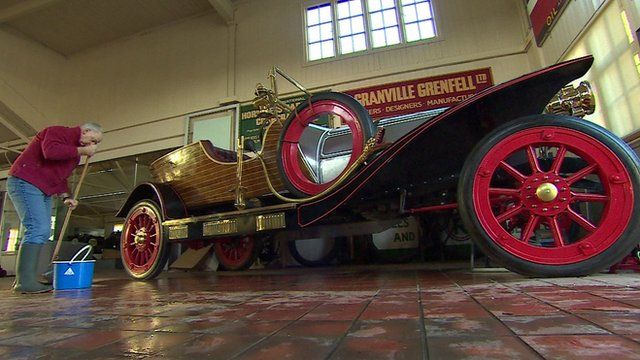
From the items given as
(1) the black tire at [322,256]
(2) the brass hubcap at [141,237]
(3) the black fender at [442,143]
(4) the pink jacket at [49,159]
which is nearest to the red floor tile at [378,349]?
(3) the black fender at [442,143]

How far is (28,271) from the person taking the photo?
2367 mm

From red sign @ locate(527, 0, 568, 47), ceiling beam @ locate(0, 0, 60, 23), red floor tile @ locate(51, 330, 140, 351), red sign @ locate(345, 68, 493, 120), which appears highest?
ceiling beam @ locate(0, 0, 60, 23)

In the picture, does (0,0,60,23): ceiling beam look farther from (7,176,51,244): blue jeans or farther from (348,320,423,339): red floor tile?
(348,320,423,339): red floor tile

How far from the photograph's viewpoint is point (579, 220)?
58.9 inches

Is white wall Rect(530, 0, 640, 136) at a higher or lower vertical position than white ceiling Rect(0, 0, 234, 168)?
lower

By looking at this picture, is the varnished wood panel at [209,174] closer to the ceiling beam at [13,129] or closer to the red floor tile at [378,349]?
the red floor tile at [378,349]

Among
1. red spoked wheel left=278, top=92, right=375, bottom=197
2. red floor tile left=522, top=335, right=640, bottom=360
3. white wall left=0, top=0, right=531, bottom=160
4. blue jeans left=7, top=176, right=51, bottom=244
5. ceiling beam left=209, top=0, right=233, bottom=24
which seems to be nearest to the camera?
red floor tile left=522, top=335, right=640, bottom=360

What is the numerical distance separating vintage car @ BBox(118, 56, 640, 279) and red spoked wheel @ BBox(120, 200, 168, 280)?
13mm

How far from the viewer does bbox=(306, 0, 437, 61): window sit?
20.4 feet

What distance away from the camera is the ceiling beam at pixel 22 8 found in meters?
6.99

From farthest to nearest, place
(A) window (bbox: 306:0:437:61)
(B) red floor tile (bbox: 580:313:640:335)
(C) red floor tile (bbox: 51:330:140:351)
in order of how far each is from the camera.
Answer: (A) window (bbox: 306:0:437:61) → (C) red floor tile (bbox: 51:330:140:351) → (B) red floor tile (bbox: 580:313:640:335)

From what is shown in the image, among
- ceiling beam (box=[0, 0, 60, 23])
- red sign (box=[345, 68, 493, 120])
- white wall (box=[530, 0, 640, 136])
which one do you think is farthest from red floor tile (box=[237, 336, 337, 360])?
ceiling beam (box=[0, 0, 60, 23])

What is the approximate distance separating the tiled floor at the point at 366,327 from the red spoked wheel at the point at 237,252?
263 centimetres

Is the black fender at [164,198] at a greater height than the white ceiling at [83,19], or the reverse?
the white ceiling at [83,19]
